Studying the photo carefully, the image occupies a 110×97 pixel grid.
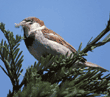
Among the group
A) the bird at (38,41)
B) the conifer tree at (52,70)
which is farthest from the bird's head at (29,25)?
the conifer tree at (52,70)

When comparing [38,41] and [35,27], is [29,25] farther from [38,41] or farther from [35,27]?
[38,41]

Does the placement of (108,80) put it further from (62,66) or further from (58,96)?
(58,96)

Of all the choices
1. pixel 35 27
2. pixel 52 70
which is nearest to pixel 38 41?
pixel 35 27

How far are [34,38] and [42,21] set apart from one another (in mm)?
406

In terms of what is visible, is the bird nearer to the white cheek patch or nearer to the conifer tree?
the white cheek patch

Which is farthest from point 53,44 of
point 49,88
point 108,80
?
point 49,88

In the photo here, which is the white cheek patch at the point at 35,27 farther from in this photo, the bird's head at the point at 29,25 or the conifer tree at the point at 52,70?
the conifer tree at the point at 52,70

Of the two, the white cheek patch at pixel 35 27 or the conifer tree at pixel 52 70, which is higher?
the white cheek patch at pixel 35 27

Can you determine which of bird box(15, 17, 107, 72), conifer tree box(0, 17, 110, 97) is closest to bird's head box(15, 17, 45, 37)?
bird box(15, 17, 107, 72)

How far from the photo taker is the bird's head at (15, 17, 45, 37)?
5.23ft

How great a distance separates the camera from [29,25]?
164 centimetres

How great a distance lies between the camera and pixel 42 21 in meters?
1.88

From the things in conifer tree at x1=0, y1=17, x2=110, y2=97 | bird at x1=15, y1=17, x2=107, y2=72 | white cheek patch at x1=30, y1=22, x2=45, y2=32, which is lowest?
conifer tree at x1=0, y1=17, x2=110, y2=97

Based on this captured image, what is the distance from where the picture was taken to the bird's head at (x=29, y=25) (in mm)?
1594
